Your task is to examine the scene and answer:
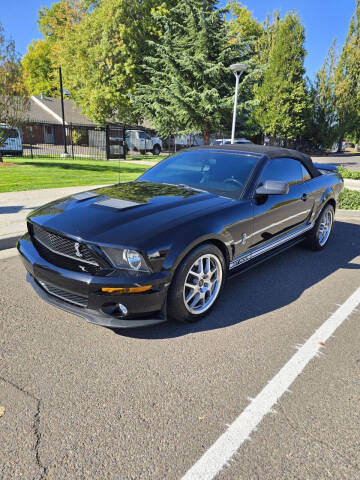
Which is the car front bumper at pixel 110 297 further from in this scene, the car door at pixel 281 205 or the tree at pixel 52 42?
the tree at pixel 52 42

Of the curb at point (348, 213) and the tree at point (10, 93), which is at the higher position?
the tree at point (10, 93)

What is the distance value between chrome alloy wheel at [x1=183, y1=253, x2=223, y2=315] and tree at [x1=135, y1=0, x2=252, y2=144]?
50.9 feet

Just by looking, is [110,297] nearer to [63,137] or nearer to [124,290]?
[124,290]

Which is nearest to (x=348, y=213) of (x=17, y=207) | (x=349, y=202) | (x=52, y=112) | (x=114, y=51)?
(x=349, y=202)

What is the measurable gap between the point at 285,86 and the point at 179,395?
33.1 metres

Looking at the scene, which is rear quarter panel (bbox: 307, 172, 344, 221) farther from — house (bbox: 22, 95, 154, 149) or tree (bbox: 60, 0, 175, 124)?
house (bbox: 22, 95, 154, 149)

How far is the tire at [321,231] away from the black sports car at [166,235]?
2.48 feet

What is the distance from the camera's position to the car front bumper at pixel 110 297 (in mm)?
2486

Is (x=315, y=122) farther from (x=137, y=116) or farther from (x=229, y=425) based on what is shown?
(x=229, y=425)

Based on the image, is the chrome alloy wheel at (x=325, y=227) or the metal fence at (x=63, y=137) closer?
the chrome alloy wheel at (x=325, y=227)

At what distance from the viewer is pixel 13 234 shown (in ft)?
16.7

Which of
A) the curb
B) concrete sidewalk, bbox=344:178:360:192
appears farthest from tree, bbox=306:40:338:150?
the curb

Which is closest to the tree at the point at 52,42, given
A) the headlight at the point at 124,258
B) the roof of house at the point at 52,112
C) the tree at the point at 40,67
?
the tree at the point at 40,67

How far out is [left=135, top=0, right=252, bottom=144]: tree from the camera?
56.2ft
